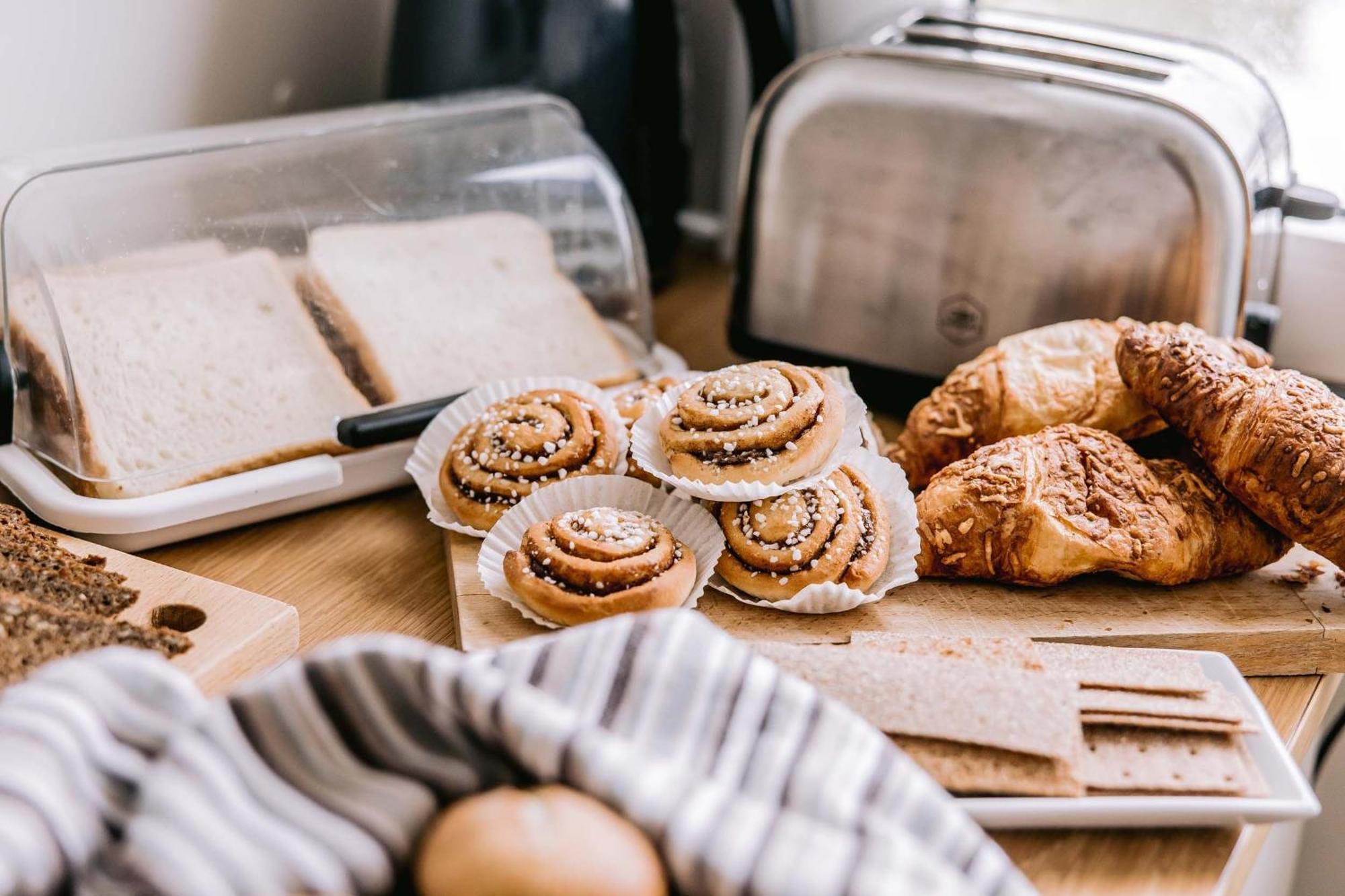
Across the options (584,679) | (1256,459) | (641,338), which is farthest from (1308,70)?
(584,679)

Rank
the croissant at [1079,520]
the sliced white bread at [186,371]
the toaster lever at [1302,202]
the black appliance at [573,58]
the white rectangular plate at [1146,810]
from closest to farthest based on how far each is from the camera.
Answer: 1. the white rectangular plate at [1146,810]
2. the croissant at [1079,520]
3. the sliced white bread at [186,371]
4. the toaster lever at [1302,202]
5. the black appliance at [573,58]

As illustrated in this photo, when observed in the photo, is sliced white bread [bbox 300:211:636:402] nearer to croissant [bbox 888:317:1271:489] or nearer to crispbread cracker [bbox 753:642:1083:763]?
croissant [bbox 888:317:1271:489]

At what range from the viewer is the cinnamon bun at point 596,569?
887 millimetres

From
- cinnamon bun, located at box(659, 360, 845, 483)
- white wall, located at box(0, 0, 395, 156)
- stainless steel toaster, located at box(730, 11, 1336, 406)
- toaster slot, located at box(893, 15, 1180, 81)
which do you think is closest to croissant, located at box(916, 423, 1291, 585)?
cinnamon bun, located at box(659, 360, 845, 483)

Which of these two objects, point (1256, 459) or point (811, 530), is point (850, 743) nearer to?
point (811, 530)

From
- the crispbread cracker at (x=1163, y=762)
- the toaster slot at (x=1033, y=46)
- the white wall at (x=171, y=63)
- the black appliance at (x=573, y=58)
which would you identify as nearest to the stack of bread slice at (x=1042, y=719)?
the crispbread cracker at (x=1163, y=762)

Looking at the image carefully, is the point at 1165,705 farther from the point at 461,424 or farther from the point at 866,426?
the point at 461,424

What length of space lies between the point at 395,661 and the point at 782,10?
A: 101 cm

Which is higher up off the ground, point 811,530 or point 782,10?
point 782,10

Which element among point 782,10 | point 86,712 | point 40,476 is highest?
point 782,10

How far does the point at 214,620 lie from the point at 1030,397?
2.32 feet

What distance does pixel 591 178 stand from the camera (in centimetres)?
138

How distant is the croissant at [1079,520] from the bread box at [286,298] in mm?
456

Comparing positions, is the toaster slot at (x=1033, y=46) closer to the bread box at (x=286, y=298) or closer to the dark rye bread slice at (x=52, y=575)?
the bread box at (x=286, y=298)
